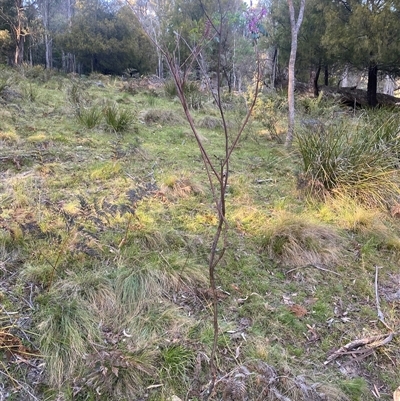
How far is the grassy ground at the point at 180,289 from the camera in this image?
1.60 meters

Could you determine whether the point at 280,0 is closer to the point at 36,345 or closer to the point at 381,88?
the point at 36,345

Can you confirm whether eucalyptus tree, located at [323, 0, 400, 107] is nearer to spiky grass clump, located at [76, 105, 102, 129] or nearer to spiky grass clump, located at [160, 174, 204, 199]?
spiky grass clump, located at [76, 105, 102, 129]

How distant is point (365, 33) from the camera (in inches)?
395

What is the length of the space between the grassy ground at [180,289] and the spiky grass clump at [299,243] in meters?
0.01

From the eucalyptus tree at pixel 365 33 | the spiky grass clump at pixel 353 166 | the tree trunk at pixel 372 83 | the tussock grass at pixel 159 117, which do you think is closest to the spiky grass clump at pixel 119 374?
the spiky grass clump at pixel 353 166

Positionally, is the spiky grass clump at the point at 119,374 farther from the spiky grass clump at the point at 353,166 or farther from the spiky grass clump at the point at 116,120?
the spiky grass clump at the point at 116,120

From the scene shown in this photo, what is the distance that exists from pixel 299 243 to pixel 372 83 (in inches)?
436

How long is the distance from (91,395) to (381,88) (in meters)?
30.7

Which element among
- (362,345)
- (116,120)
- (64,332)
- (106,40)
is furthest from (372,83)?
(106,40)

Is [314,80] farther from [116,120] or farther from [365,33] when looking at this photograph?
[116,120]

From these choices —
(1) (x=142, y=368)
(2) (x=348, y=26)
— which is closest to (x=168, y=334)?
(1) (x=142, y=368)

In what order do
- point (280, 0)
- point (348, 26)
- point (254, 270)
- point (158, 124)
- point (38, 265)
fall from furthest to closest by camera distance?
point (280, 0)
point (348, 26)
point (158, 124)
point (254, 270)
point (38, 265)

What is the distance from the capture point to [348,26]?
408 inches

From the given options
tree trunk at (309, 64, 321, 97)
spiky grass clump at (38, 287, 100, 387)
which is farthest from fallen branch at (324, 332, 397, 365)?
tree trunk at (309, 64, 321, 97)
